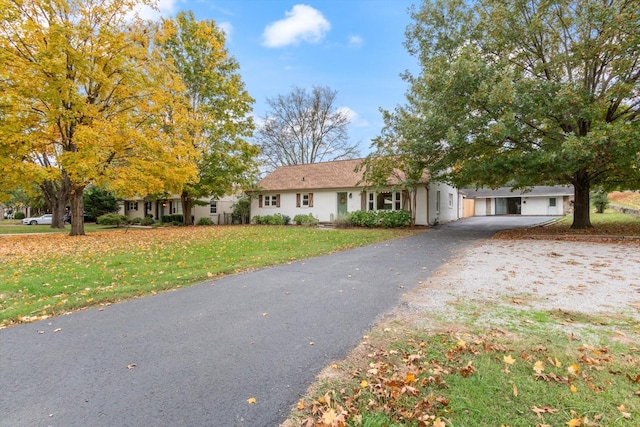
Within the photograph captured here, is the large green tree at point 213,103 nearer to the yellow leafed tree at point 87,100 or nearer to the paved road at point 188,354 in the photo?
the yellow leafed tree at point 87,100

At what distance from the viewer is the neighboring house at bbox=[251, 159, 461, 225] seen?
71.4ft

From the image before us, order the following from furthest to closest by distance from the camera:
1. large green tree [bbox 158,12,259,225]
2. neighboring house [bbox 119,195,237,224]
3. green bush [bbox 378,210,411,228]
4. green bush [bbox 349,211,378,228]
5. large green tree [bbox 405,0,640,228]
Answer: neighboring house [bbox 119,195,237,224]
large green tree [bbox 158,12,259,225]
green bush [bbox 349,211,378,228]
green bush [bbox 378,210,411,228]
large green tree [bbox 405,0,640,228]

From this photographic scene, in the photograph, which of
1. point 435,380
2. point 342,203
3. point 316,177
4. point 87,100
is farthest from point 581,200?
point 87,100

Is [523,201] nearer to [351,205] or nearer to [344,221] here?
[351,205]

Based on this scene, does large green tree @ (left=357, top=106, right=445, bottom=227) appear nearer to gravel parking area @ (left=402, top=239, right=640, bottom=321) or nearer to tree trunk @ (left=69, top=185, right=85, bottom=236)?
gravel parking area @ (left=402, top=239, right=640, bottom=321)

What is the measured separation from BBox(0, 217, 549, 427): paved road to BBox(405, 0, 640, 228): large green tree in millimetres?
9185

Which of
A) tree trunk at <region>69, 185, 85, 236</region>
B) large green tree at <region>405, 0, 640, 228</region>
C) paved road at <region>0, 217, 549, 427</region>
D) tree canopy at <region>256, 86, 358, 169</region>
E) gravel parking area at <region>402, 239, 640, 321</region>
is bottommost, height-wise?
paved road at <region>0, 217, 549, 427</region>

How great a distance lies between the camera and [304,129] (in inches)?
1556

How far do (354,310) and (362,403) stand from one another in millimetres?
2241

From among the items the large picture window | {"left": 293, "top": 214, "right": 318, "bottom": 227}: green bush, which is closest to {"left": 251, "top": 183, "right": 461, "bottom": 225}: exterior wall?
the large picture window

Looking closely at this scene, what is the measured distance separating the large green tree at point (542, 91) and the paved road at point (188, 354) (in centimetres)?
919

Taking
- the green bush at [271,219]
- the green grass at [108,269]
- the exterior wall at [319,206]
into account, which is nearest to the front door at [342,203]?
the exterior wall at [319,206]

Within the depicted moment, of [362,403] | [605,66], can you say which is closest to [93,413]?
[362,403]

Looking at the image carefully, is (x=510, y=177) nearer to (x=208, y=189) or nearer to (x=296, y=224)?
(x=296, y=224)
